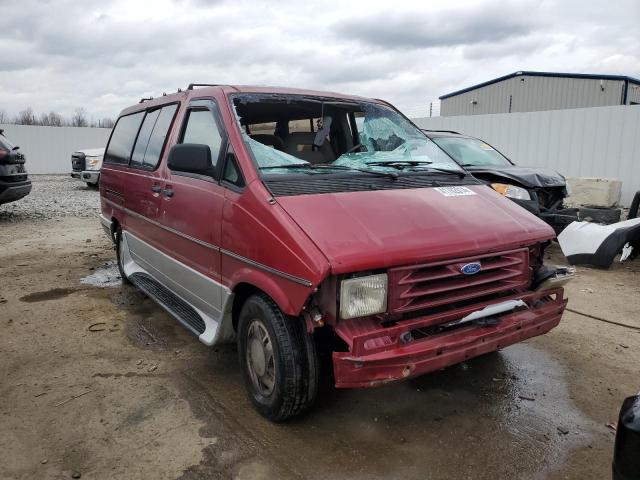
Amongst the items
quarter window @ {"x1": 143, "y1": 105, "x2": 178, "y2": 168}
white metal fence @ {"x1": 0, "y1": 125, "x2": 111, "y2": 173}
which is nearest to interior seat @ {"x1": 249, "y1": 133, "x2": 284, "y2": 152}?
quarter window @ {"x1": 143, "y1": 105, "x2": 178, "y2": 168}

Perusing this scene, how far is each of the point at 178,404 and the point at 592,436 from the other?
252 centimetres

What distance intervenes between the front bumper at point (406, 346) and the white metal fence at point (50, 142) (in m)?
24.2

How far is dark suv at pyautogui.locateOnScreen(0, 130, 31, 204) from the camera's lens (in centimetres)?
966

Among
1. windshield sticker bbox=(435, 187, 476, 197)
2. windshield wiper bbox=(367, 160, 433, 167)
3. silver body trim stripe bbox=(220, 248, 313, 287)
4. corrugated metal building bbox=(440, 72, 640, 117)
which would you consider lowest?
silver body trim stripe bbox=(220, 248, 313, 287)

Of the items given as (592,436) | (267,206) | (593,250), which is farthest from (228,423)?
(593,250)

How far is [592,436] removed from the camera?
9.53ft

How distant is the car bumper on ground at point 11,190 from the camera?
9711 mm

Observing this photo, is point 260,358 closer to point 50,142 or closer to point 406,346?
point 406,346

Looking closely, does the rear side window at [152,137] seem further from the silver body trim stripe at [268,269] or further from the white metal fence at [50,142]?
the white metal fence at [50,142]

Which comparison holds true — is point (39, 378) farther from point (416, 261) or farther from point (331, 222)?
point (416, 261)

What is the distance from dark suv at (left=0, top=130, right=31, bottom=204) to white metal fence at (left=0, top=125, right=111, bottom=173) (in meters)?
14.0

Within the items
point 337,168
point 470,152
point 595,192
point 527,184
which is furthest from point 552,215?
point 337,168

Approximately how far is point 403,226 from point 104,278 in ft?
15.4

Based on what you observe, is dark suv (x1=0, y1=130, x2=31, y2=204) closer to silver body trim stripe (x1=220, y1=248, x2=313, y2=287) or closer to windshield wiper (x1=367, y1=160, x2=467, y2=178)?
silver body trim stripe (x1=220, y1=248, x2=313, y2=287)
